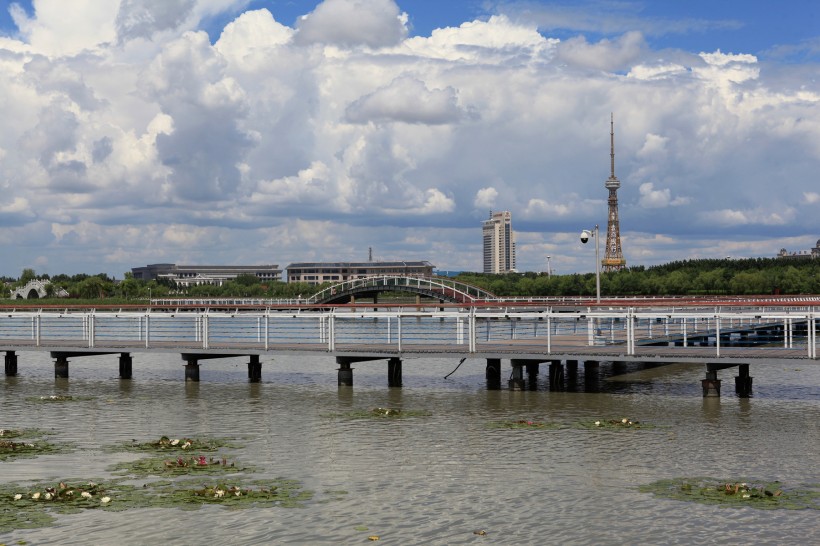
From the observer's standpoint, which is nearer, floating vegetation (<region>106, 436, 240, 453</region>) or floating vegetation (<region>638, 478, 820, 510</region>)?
floating vegetation (<region>638, 478, 820, 510</region>)

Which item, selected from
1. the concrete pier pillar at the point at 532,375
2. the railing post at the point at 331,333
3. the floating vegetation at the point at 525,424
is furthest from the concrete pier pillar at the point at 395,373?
the floating vegetation at the point at 525,424

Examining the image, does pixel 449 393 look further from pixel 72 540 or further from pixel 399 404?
pixel 72 540

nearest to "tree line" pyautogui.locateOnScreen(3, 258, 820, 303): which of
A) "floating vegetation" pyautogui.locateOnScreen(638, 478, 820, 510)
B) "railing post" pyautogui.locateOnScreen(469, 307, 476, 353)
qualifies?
"railing post" pyautogui.locateOnScreen(469, 307, 476, 353)

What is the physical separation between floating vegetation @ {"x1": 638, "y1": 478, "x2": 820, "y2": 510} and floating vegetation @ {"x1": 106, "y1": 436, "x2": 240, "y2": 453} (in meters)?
10.1

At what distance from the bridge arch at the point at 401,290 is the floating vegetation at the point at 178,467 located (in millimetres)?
104548

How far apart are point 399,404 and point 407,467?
10958mm

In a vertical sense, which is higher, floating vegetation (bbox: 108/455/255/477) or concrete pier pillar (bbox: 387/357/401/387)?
concrete pier pillar (bbox: 387/357/401/387)

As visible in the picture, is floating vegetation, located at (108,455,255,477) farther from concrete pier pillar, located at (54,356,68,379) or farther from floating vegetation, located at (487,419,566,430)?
concrete pier pillar, located at (54,356,68,379)

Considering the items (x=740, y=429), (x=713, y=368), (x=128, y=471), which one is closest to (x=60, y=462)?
(x=128, y=471)

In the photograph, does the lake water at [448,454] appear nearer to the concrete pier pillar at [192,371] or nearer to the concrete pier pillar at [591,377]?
the concrete pier pillar at [192,371]

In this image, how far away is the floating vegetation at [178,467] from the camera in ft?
63.6

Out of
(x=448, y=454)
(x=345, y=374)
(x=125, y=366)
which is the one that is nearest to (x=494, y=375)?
(x=345, y=374)

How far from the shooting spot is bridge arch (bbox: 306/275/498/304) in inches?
5084

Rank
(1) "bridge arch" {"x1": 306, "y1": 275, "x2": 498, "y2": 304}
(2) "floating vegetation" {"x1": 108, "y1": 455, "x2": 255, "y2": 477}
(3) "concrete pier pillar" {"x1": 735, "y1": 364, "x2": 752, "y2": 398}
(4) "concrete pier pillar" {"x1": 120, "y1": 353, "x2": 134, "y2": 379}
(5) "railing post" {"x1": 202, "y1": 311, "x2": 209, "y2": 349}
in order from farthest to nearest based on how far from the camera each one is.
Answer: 1. (1) "bridge arch" {"x1": 306, "y1": 275, "x2": 498, "y2": 304}
2. (4) "concrete pier pillar" {"x1": 120, "y1": 353, "x2": 134, "y2": 379}
3. (5) "railing post" {"x1": 202, "y1": 311, "x2": 209, "y2": 349}
4. (3) "concrete pier pillar" {"x1": 735, "y1": 364, "x2": 752, "y2": 398}
5. (2) "floating vegetation" {"x1": 108, "y1": 455, "x2": 255, "y2": 477}
